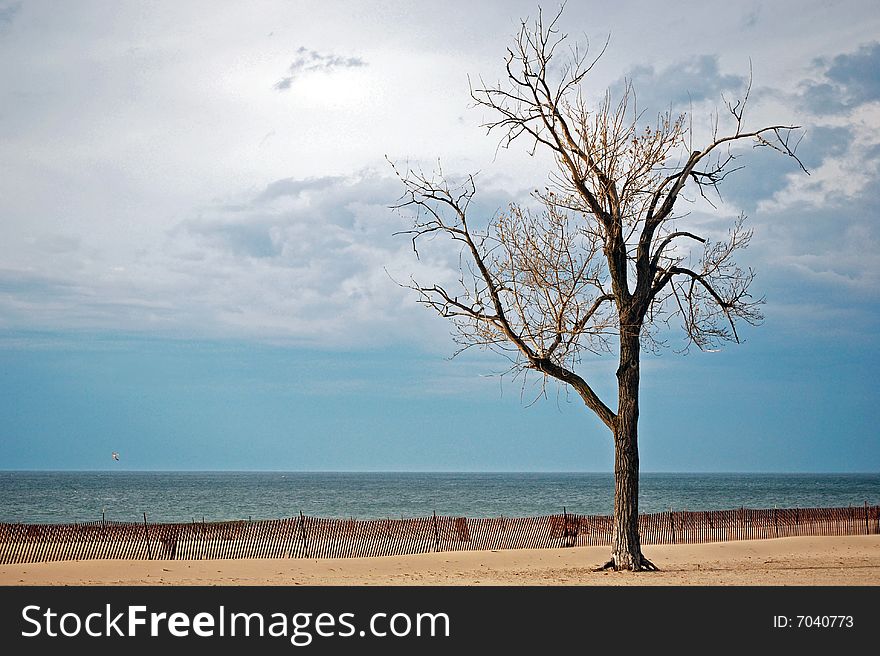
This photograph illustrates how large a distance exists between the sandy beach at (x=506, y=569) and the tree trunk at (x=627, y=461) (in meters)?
0.61

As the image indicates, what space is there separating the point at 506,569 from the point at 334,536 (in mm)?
6261

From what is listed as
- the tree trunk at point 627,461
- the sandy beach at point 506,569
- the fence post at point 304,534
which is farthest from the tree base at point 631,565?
the fence post at point 304,534

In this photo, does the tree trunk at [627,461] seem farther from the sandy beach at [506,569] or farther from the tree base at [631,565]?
the sandy beach at [506,569]

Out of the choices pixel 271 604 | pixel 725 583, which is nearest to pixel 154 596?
pixel 271 604

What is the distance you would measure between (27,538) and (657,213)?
53.2 ft

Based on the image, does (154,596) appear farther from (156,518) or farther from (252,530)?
(156,518)

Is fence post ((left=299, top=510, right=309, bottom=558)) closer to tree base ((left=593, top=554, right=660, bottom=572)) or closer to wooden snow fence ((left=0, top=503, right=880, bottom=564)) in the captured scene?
wooden snow fence ((left=0, top=503, right=880, bottom=564))

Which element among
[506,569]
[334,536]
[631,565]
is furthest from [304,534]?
[631,565]

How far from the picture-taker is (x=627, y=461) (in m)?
20.3

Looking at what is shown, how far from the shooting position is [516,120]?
20.9 meters

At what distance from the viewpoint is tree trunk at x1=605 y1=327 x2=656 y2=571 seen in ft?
65.9

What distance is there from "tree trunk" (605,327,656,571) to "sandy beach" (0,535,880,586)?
2.01 ft

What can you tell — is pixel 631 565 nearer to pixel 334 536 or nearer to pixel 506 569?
pixel 506 569

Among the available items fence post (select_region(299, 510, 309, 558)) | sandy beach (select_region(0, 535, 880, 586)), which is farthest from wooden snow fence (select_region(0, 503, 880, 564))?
sandy beach (select_region(0, 535, 880, 586))
